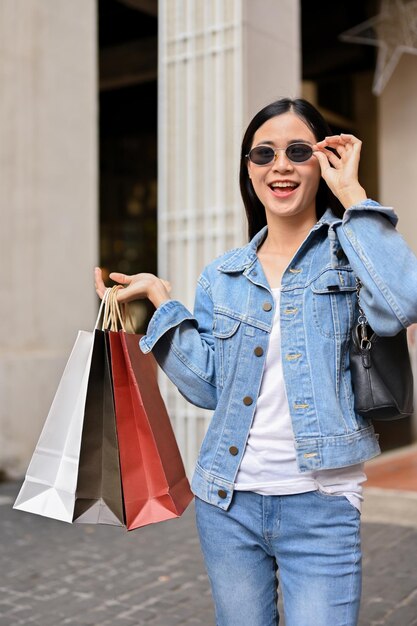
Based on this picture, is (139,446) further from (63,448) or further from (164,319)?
(164,319)

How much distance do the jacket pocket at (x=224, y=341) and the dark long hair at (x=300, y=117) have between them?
389mm

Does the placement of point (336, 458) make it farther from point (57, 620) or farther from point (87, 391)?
point (57, 620)

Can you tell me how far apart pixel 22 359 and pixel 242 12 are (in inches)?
146

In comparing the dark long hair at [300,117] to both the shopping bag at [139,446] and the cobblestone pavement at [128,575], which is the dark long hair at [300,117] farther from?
the cobblestone pavement at [128,575]

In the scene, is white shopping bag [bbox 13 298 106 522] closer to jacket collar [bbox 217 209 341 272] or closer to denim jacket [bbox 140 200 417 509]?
denim jacket [bbox 140 200 417 509]

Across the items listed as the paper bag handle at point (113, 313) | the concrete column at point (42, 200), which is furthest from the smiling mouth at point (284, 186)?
the concrete column at point (42, 200)

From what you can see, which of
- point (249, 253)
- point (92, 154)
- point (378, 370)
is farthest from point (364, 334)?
point (92, 154)

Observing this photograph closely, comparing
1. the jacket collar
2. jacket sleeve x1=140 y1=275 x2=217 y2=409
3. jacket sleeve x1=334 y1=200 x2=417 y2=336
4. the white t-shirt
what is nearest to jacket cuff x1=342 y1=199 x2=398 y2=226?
jacket sleeve x1=334 y1=200 x2=417 y2=336

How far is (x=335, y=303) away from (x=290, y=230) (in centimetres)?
27

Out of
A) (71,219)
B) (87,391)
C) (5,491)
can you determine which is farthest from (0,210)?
(87,391)

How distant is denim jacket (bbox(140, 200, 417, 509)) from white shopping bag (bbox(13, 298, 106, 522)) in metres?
0.21

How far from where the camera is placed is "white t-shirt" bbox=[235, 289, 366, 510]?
2070 millimetres

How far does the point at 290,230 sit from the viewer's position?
2246 millimetres

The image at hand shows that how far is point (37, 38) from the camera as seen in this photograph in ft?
26.6
